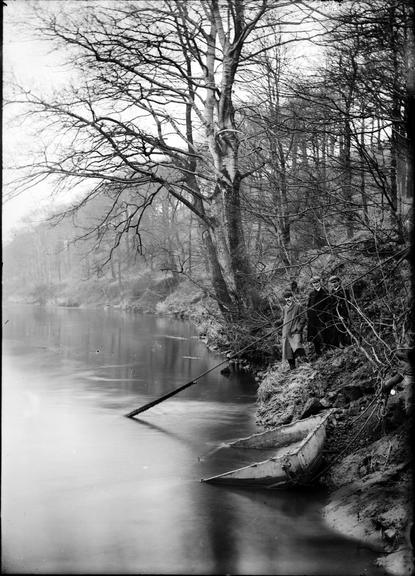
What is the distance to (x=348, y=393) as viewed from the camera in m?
9.44

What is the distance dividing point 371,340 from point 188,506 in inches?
161

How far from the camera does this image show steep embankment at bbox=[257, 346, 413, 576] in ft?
19.6

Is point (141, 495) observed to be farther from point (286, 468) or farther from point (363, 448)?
point (363, 448)

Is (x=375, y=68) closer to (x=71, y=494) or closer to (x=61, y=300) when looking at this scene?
(x=71, y=494)

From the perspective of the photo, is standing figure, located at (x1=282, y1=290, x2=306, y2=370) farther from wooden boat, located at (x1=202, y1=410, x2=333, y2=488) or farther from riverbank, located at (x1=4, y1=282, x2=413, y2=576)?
wooden boat, located at (x1=202, y1=410, x2=333, y2=488)

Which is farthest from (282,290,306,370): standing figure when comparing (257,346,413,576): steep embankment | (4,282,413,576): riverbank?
(257,346,413,576): steep embankment

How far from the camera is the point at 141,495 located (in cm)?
752

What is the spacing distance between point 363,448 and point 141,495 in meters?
3.16

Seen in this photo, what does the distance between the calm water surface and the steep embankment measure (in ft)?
1.03

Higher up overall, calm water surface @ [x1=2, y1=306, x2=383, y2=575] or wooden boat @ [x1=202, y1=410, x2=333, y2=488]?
wooden boat @ [x1=202, y1=410, x2=333, y2=488]

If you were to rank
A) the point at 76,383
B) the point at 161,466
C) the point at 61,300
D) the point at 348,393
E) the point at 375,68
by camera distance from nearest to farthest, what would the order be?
the point at 375,68
the point at 161,466
the point at 348,393
the point at 76,383
the point at 61,300

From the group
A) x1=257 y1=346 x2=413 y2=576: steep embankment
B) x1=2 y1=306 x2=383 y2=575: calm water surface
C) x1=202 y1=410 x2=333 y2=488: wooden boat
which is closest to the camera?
x1=2 y1=306 x2=383 y2=575: calm water surface

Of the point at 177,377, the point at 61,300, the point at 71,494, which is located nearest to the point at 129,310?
the point at 61,300

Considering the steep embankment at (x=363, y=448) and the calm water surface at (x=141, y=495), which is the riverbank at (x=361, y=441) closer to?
the steep embankment at (x=363, y=448)
